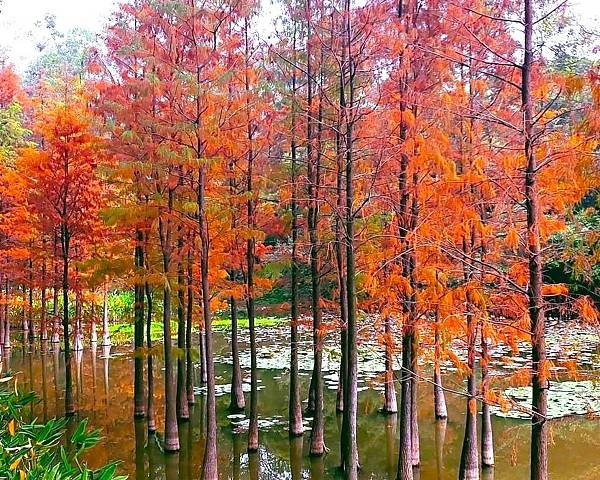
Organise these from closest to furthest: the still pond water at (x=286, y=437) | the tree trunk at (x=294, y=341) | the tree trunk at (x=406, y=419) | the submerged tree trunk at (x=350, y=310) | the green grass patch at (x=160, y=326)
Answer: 1. the submerged tree trunk at (x=350, y=310)
2. the tree trunk at (x=406, y=419)
3. the still pond water at (x=286, y=437)
4. the tree trunk at (x=294, y=341)
5. the green grass patch at (x=160, y=326)

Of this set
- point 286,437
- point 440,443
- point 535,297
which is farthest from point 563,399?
point 535,297

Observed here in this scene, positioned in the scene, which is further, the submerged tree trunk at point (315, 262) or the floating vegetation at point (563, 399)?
the floating vegetation at point (563, 399)

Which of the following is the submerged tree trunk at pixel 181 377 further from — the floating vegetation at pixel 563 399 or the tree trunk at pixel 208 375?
the floating vegetation at pixel 563 399

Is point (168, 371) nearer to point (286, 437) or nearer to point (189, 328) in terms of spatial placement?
point (189, 328)

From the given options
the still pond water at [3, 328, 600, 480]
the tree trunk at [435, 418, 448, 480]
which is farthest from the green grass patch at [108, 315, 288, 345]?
the tree trunk at [435, 418, 448, 480]

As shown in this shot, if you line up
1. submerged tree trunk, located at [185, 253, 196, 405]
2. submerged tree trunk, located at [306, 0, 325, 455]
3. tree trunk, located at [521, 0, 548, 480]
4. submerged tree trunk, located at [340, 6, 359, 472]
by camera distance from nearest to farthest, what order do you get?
tree trunk, located at [521, 0, 548, 480], submerged tree trunk, located at [340, 6, 359, 472], submerged tree trunk, located at [306, 0, 325, 455], submerged tree trunk, located at [185, 253, 196, 405]

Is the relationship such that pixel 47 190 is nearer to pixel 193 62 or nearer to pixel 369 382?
pixel 193 62

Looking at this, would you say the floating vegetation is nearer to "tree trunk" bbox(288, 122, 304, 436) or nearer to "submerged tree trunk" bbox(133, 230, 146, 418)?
"tree trunk" bbox(288, 122, 304, 436)

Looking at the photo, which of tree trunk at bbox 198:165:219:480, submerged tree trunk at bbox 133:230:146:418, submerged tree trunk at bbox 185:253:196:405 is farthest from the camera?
submerged tree trunk at bbox 133:230:146:418

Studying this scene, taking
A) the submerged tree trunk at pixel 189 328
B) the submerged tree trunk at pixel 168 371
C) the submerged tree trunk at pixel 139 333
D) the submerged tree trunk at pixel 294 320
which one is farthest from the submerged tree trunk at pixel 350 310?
the submerged tree trunk at pixel 139 333

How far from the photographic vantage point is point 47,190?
53.4 ft

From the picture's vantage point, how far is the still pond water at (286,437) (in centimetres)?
1213

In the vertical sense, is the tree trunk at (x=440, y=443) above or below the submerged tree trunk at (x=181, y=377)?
below

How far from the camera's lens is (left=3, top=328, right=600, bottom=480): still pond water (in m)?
12.1
